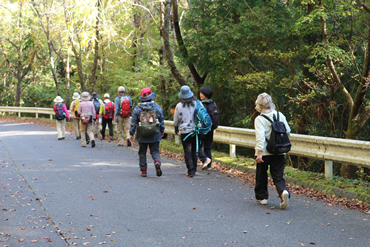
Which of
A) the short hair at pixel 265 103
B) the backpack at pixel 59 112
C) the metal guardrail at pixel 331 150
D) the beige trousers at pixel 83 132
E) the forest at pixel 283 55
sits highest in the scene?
the forest at pixel 283 55

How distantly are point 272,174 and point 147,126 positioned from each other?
357 cm

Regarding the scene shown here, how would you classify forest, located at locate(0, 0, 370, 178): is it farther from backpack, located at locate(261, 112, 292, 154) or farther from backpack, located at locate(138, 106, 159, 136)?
backpack, located at locate(261, 112, 292, 154)

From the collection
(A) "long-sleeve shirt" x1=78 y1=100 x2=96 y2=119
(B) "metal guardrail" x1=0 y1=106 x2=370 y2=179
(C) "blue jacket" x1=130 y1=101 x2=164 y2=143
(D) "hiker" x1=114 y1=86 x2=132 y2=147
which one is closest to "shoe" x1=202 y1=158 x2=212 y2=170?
(C) "blue jacket" x1=130 y1=101 x2=164 y2=143

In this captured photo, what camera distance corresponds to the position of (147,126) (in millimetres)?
9516

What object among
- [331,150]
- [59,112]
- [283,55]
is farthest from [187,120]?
[59,112]

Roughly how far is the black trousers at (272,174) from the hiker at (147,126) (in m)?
3.13

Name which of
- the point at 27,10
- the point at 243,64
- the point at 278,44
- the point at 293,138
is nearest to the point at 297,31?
the point at 278,44

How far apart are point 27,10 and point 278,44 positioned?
26.7m

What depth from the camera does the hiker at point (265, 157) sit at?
6.60 meters

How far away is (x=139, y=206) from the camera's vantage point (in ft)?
22.4

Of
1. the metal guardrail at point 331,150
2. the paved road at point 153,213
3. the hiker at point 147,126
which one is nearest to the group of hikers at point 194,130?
the hiker at point 147,126

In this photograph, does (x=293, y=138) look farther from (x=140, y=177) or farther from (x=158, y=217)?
(x=158, y=217)

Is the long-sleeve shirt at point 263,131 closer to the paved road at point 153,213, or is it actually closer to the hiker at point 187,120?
the paved road at point 153,213

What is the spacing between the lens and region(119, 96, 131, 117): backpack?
51.1 ft
